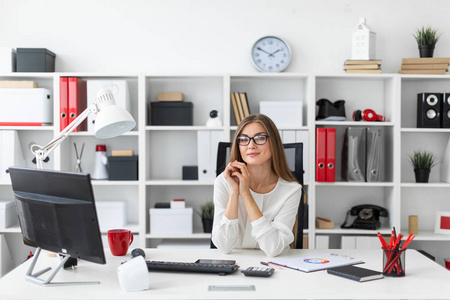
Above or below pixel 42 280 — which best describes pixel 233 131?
above

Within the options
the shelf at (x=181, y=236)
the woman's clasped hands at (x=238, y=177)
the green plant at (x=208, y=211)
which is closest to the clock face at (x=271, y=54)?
the green plant at (x=208, y=211)

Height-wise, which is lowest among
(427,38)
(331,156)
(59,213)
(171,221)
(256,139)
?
(171,221)

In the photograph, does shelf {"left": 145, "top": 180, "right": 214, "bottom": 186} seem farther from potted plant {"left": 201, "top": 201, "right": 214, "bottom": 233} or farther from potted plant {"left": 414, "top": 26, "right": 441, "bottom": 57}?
potted plant {"left": 414, "top": 26, "right": 441, "bottom": 57}

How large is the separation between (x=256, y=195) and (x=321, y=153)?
138 centimetres

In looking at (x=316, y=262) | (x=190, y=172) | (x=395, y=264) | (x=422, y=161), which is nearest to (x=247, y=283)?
(x=316, y=262)

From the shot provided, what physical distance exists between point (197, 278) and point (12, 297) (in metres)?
0.61

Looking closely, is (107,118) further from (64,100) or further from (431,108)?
(431,108)

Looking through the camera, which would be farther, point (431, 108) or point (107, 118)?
point (431, 108)

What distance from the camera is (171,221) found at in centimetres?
373

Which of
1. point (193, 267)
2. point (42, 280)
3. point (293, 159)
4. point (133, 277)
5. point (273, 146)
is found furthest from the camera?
point (293, 159)

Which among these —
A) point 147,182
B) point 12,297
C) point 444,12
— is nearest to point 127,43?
point 147,182

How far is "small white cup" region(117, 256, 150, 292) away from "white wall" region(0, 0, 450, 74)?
2436 mm

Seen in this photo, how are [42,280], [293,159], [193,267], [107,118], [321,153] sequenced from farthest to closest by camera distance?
1. [321,153]
2. [293,159]
3. [107,118]
4. [193,267]
5. [42,280]

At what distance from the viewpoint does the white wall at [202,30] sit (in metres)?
3.92
